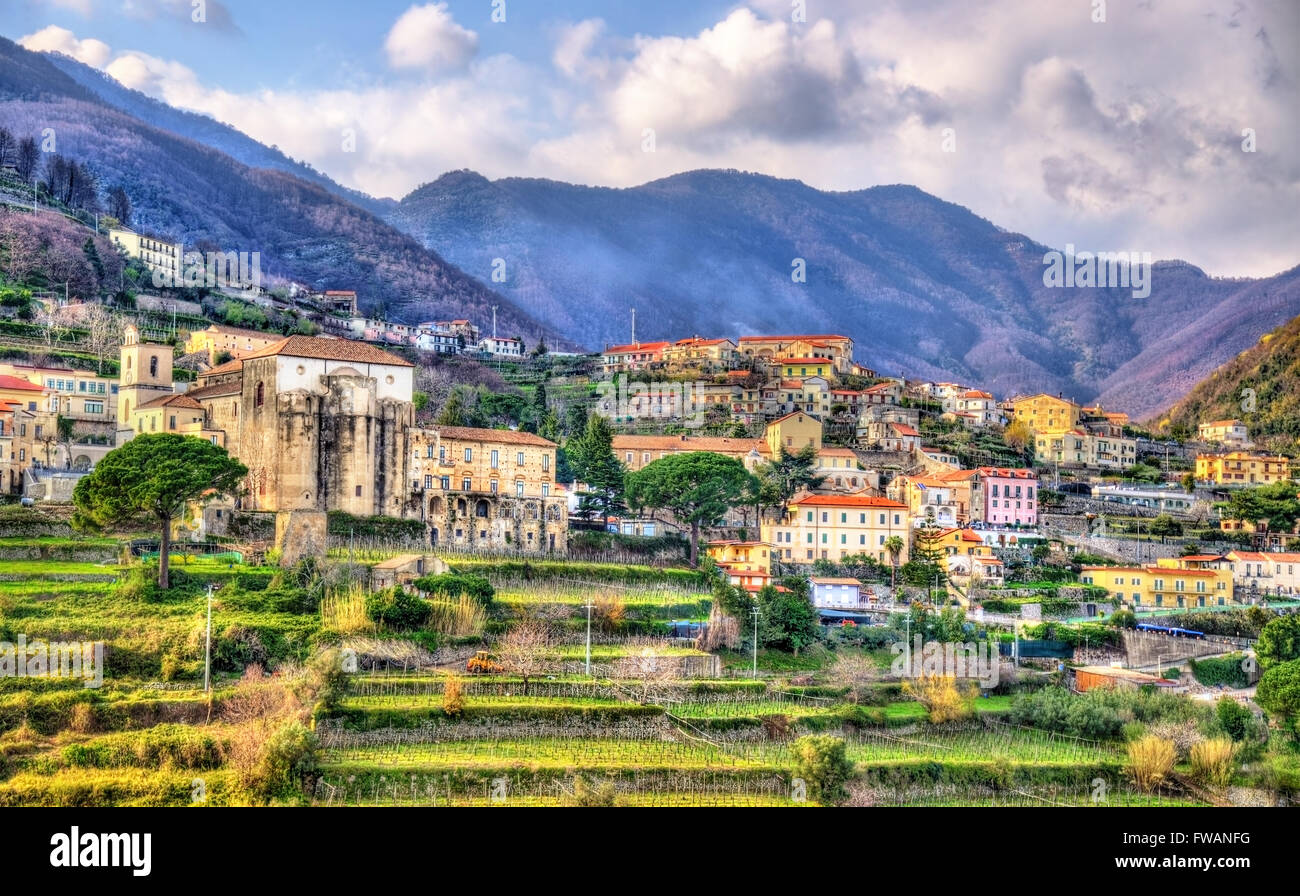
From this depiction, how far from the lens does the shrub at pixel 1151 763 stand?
66.0ft

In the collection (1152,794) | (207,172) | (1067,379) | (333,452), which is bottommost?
(1152,794)

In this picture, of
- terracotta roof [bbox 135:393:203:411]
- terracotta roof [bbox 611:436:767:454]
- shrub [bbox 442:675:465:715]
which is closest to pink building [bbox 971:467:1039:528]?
terracotta roof [bbox 611:436:767:454]

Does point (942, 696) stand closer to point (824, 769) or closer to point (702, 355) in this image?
point (824, 769)

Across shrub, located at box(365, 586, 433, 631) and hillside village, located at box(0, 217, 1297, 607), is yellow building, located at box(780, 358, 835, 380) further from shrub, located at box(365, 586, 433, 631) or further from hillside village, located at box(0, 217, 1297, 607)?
shrub, located at box(365, 586, 433, 631)

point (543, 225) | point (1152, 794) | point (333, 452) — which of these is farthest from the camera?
point (543, 225)

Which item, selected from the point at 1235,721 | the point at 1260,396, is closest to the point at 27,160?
the point at 1260,396

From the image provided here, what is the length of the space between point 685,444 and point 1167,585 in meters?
14.1

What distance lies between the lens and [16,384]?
3103cm

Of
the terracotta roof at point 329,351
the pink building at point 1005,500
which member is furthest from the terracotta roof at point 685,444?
the terracotta roof at point 329,351

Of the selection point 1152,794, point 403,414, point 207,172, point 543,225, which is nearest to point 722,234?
point 543,225

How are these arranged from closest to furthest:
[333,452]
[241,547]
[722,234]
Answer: [241,547]
[333,452]
[722,234]

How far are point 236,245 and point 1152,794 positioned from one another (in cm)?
6933

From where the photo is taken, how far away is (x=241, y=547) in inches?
984

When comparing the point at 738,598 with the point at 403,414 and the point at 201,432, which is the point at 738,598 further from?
the point at 201,432
